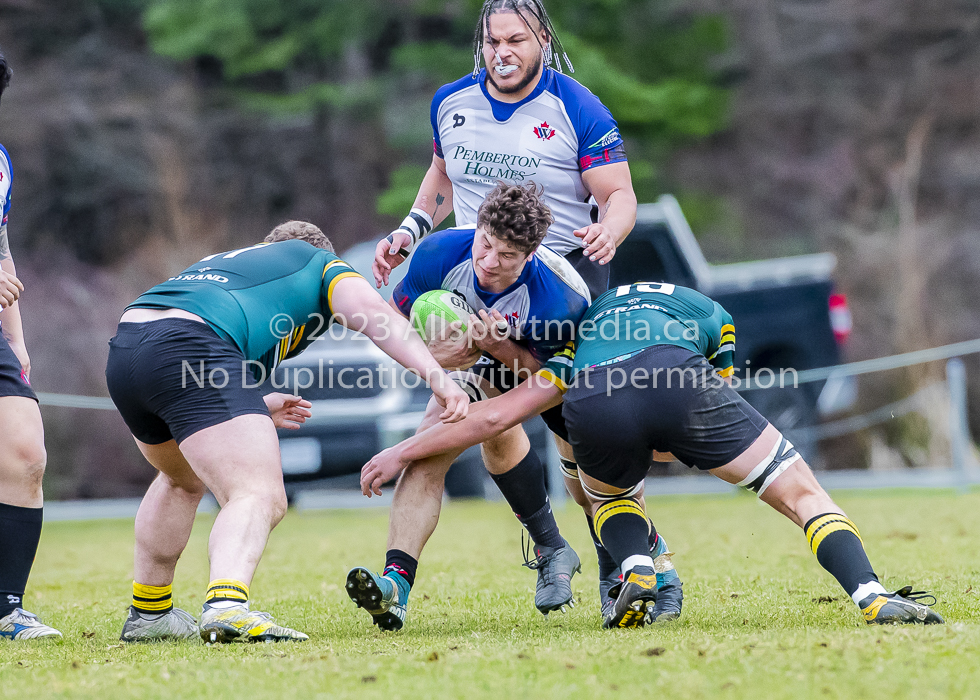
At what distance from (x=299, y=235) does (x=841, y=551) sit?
2.24m

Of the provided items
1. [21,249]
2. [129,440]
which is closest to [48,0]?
[21,249]

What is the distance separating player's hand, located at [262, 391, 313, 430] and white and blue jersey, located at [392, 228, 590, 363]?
0.65 metres

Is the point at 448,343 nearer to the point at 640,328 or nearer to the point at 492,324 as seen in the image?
the point at 492,324

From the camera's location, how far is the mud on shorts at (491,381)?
4.18m

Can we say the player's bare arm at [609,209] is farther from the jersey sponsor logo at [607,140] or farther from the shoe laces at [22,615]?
the shoe laces at [22,615]

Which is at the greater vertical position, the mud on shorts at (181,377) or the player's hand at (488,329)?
the player's hand at (488,329)

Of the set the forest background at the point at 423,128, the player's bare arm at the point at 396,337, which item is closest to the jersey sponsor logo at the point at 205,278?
the player's bare arm at the point at 396,337

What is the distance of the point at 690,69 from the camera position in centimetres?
1598

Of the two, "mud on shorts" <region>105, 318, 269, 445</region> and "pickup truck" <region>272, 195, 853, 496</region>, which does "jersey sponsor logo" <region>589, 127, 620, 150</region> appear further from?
"pickup truck" <region>272, 195, 853, 496</region>

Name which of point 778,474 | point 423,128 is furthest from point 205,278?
point 423,128

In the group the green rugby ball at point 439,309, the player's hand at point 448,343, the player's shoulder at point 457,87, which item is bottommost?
the player's hand at point 448,343

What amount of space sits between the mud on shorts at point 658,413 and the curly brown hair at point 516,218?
1.62ft

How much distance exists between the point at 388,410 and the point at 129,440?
4.82m

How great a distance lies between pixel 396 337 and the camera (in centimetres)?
340
